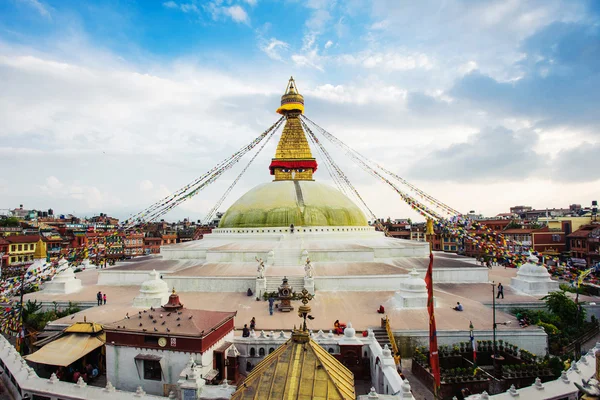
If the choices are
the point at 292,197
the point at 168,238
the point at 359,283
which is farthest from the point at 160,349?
the point at 168,238

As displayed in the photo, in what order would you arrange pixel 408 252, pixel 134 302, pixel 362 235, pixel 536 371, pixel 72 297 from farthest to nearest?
1. pixel 362 235
2. pixel 408 252
3. pixel 72 297
4. pixel 134 302
5. pixel 536 371

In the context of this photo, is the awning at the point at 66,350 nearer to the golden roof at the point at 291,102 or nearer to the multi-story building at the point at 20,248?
the golden roof at the point at 291,102

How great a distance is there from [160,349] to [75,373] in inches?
99.8

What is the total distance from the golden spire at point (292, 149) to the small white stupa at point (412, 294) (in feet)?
46.5

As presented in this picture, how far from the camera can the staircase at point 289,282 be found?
14.0 m

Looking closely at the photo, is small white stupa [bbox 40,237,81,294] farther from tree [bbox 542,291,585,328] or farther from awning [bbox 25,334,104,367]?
tree [bbox 542,291,585,328]

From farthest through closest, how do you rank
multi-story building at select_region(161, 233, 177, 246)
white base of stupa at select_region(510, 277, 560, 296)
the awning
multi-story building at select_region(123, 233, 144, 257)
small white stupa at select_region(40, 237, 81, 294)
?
multi-story building at select_region(161, 233, 177, 246)
multi-story building at select_region(123, 233, 144, 257)
small white stupa at select_region(40, 237, 81, 294)
white base of stupa at select_region(510, 277, 560, 296)
the awning

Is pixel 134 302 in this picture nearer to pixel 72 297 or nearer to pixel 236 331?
pixel 72 297

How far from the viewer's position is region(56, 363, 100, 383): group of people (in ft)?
28.4

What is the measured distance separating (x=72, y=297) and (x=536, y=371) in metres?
14.9

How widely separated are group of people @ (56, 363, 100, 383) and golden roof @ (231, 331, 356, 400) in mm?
6357

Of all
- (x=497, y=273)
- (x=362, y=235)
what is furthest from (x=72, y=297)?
(x=497, y=273)

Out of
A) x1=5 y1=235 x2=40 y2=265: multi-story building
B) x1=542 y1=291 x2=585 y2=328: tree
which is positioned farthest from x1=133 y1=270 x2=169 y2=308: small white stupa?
x1=5 y1=235 x2=40 y2=265: multi-story building

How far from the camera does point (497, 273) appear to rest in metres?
19.8
